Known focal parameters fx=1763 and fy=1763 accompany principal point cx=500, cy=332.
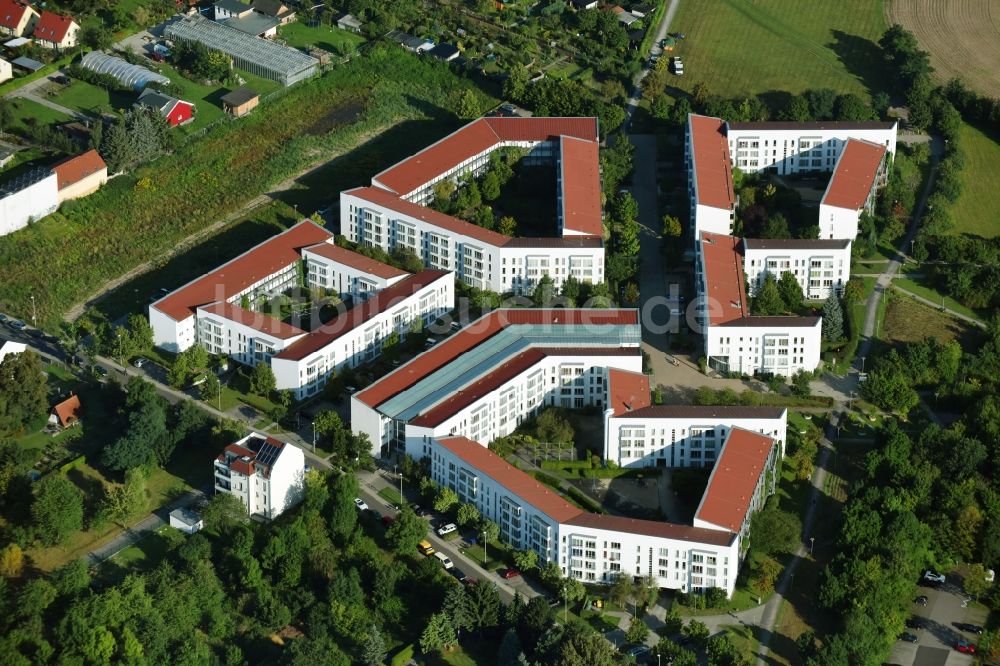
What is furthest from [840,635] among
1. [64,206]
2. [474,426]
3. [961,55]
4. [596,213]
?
[961,55]

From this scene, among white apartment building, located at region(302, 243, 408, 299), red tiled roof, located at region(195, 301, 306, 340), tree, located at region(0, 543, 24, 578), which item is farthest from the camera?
white apartment building, located at region(302, 243, 408, 299)

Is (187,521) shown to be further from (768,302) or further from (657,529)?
(768,302)

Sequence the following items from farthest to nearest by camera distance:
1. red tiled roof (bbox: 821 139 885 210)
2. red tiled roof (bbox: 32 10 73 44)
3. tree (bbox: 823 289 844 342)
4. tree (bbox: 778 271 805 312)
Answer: red tiled roof (bbox: 32 10 73 44), red tiled roof (bbox: 821 139 885 210), tree (bbox: 778 271 805 312), tree (bbox: 823 289 844 342)

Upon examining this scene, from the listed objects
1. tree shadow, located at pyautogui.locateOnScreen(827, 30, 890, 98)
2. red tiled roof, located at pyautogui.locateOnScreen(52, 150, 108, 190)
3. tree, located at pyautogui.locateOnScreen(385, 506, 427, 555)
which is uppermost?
tree shadow, located at pyautogui.locateOnScreen(827, 30, 890, 98)

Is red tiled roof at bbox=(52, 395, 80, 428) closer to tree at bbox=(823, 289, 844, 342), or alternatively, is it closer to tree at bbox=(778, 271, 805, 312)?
tree at bbox=(778, 271, 805, 312)

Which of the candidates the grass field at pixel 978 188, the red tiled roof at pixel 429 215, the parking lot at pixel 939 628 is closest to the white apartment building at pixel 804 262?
the grass field at pixel 978 188

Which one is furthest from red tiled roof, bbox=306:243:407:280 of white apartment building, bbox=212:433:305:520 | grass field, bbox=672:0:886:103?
grass field, bbox=672:0:886:103

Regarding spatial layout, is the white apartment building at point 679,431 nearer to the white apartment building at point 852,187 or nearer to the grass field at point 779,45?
the white apartment building at point 852,187
